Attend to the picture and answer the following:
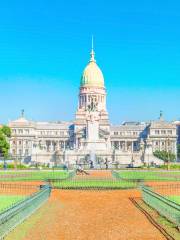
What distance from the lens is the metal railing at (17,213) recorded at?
14.8 meters

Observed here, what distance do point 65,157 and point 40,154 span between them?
574 cm

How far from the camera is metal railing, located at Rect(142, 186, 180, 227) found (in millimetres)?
17773

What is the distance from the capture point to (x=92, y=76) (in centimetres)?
16712

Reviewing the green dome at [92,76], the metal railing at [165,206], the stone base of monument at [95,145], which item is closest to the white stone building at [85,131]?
the green dome at [92,76]

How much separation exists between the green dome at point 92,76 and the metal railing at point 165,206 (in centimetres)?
14158

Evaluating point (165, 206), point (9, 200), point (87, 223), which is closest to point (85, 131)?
point (9, 200)

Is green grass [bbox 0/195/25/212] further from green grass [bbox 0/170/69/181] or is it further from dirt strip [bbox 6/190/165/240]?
green grass [bbox 0/170/69/181]

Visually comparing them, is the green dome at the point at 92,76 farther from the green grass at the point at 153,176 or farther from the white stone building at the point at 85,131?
the green grass at the point at 153,176

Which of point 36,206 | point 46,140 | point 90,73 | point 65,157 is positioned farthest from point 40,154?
point 36,206

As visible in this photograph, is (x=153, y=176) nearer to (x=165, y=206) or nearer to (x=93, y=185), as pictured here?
(x=93, y=185)

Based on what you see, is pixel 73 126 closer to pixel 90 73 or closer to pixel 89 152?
pixel 90 73

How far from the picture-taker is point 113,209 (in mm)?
21891

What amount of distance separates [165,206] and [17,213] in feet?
21.3

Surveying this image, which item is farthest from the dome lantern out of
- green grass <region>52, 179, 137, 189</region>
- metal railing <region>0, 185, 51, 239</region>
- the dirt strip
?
metal railing <region>0, 185, 51, 239</region>
